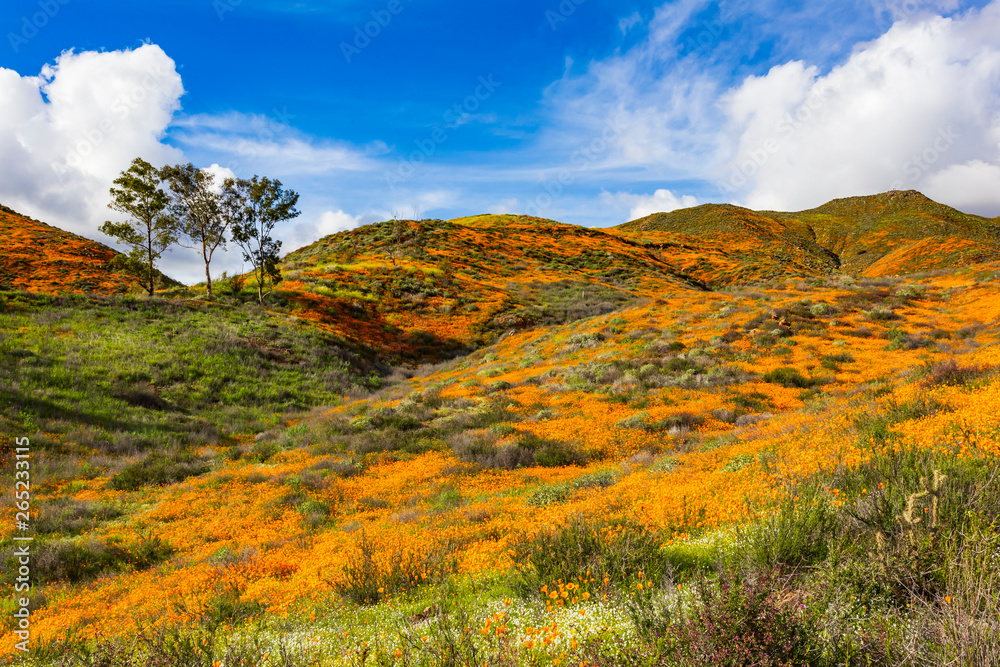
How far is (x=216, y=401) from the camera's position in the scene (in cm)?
1844

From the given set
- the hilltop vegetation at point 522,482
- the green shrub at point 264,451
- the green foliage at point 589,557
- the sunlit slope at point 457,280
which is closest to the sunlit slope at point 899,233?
the sunlit slope at point 457,280

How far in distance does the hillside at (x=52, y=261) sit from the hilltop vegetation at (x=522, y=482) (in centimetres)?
1638

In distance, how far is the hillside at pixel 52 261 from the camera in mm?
36812

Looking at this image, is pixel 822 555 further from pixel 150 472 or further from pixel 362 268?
Answer: pixel 362 268

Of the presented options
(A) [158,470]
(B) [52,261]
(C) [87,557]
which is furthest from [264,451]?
(B) [52,261]

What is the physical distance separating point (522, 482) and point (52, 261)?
54.0 metres

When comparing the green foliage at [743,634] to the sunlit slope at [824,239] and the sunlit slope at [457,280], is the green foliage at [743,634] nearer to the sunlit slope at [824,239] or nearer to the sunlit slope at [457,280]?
the sunlit slope at [457,280]

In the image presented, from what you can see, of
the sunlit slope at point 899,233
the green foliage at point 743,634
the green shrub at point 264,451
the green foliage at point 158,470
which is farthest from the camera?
the sunlit slope at point 899,233

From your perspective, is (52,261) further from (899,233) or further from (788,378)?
(899,233)

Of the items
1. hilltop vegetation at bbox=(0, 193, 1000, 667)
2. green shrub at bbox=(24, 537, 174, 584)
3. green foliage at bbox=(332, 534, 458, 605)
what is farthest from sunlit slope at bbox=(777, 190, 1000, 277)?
green shrub at bbox=(24, 537, 174, 584)

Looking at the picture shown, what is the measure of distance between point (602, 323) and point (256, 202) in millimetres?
25850

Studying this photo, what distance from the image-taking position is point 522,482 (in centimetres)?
988

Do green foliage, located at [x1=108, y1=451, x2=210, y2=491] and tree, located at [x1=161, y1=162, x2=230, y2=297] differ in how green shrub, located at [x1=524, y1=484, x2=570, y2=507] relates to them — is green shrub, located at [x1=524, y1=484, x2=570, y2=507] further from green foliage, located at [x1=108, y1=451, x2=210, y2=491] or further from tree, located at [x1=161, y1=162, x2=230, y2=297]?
tree, located at [x1=161, y1=162, x2=230, y2=297]

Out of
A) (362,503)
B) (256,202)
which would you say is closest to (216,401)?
(362,503)
